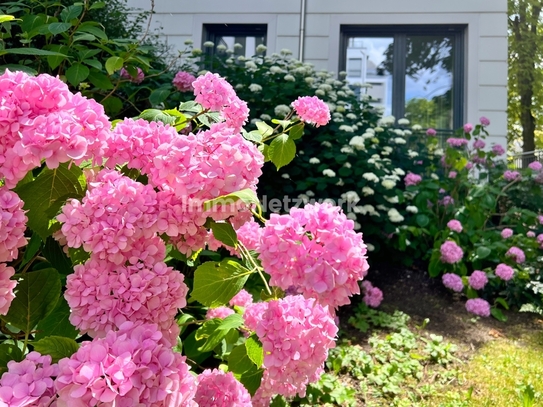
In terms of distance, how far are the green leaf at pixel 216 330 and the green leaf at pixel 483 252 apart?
2839mm

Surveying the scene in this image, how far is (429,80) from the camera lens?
17.5ft

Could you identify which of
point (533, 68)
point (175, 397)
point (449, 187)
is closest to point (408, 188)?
point (449, 187)

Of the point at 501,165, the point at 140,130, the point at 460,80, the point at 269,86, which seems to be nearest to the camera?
the point at 140,130

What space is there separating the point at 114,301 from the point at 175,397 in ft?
0.56

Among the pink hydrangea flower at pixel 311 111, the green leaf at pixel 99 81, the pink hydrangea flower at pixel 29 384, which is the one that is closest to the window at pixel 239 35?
Result: the green leaf at pixel 99 81

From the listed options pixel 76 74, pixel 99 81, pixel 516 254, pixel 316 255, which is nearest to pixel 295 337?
pixel 316 255

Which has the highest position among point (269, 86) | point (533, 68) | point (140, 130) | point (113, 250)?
point (533, 68)

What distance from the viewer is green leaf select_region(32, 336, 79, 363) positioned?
54 cm

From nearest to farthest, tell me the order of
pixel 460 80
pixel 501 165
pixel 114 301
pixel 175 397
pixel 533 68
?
pixel 175 397, pixel 114 301, pixel 501 165, pixel 460 80, pixel 533 68

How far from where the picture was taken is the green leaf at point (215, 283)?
0.74 m

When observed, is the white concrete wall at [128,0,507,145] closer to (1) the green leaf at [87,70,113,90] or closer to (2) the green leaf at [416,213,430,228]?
(2) the green leaf at [416,213,430,228]

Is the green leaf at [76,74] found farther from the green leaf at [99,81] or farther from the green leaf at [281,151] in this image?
the green leaf at [281,151]

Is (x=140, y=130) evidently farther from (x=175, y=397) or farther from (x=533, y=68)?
(x=533, y=68)

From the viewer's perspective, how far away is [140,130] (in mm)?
702
